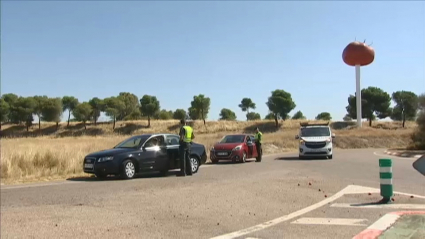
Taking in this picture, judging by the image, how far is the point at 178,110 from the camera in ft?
354

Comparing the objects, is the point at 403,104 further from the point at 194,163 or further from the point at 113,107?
the point at 194,163

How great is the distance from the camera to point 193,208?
876cm

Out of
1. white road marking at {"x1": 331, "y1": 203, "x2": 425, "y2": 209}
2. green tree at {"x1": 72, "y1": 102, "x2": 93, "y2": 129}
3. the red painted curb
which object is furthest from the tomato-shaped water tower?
the red painted curb

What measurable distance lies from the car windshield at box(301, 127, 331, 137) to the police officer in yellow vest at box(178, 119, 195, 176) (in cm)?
1142

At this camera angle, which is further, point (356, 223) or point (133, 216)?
point (133, 216)

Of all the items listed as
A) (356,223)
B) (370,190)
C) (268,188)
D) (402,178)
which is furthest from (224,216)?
(402,178)

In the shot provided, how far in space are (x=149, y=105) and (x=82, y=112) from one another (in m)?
13.1

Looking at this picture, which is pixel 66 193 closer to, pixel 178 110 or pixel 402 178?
pixel 402 178

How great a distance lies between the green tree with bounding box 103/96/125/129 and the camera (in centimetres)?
8694

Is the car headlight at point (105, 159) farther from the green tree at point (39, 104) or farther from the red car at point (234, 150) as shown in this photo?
the green tree at point (39, 104)

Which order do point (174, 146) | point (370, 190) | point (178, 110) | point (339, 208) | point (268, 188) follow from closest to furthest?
1. point (339, 208)
2. point (370, 190)
3. point (268, 188)
4. point (174, 146)
5. point (178, 110)

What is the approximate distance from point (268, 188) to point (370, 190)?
2490mm

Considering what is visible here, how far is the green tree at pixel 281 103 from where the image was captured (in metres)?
90.1

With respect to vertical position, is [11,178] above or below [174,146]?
below
